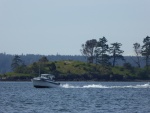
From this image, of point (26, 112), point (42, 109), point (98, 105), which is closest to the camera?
point (26, 112)

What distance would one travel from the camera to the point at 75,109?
7031 cm

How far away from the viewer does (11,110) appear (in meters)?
68.4

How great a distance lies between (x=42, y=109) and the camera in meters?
70.2

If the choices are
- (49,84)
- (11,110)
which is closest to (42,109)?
(11,110)

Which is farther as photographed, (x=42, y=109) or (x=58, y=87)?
(x=58, y=87)

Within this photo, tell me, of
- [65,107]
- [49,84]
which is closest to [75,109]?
[65,107]

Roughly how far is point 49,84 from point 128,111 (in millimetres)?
73220

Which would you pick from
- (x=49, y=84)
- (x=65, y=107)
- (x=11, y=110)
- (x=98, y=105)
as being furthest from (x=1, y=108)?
(x=49, y=84)

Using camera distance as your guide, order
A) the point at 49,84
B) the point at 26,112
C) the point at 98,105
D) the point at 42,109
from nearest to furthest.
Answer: the point at 26,112 < the point at 42,109 < the point at 98,105 < the point at 49,84

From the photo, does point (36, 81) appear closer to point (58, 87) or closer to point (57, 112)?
point (58, 87)

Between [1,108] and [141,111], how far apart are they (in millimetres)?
17444

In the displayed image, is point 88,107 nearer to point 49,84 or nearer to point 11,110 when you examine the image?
point 11,110

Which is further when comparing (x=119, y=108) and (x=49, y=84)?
(x=49, y=84)

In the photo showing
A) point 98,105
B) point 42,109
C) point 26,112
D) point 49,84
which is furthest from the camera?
point 49,84
